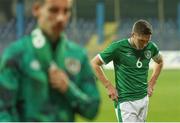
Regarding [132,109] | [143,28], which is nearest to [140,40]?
[143,28]

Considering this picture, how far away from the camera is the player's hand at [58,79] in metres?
3.52

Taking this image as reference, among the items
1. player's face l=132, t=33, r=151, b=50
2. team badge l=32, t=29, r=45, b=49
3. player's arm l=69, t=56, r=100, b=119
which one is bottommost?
player's face l=132, t=33, r=151, b=50

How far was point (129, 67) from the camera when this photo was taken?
8344mm

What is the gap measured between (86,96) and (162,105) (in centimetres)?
1471

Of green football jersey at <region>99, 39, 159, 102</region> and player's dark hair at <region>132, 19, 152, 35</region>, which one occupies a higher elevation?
player's dark hair at <region>132, 19, 152, 35</region>

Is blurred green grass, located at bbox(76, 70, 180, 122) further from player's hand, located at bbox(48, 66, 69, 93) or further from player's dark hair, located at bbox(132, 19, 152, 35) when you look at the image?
player's hand, located at bbox(48, 66, 69, 93)

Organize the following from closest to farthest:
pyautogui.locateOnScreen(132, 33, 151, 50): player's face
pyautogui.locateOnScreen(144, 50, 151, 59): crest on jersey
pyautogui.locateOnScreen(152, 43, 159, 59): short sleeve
A: pyautogui.locateOnScreen(132, 33, 151, 50): player's face, pyautogui.locateOnScreen(144, 50, 151, 59): crest on jersey, pyautogui.locateOnScreen(152, 43, 159, 59): short sleeve

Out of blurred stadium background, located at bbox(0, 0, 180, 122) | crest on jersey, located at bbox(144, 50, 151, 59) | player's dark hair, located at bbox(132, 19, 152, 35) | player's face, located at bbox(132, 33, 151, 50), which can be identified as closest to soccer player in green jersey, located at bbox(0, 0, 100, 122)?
player's dark hair, located at bbox(132, 19, 152, 35)

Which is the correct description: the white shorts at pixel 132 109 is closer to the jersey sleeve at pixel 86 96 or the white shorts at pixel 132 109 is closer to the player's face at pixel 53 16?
the jersey sleeve at pixel 86 96

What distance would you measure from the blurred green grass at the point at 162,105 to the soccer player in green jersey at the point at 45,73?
6606 mm

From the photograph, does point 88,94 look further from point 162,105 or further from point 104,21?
point 104,21

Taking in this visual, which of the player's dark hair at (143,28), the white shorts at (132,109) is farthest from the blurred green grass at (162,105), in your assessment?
the player's dark hair at (143,28)

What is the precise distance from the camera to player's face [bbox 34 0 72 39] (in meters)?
3.54

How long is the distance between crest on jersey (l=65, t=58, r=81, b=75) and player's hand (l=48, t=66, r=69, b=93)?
58 mm
